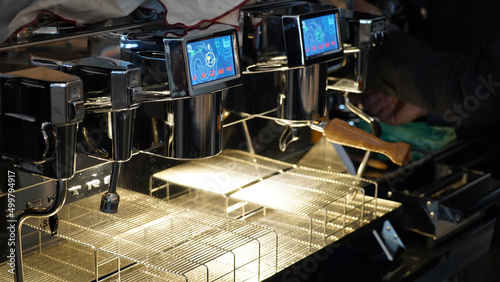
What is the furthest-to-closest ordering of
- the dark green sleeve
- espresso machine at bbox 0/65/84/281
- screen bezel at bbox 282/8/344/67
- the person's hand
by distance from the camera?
the person's hand → the dark green sleeve → screen bezel at bbox 282/8/344/67 → espresso machine at bbox 0/65/84/281

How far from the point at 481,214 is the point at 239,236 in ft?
2.58

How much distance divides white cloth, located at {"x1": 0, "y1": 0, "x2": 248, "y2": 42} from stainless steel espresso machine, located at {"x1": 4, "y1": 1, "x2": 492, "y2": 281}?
2 centimetres

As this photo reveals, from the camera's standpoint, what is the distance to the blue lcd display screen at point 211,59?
0.91 metres

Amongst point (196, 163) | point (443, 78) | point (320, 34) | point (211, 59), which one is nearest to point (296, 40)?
point (320, 34)

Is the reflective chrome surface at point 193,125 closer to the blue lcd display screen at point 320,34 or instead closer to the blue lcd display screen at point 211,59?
the blue lcd display screen at point 211,59

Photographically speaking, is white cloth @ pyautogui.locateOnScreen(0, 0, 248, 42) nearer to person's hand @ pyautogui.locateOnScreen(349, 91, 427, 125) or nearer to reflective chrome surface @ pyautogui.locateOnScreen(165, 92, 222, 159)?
reflective chrome surface @ pyautogui.locateOnScreen(165, 92, 222, 159)

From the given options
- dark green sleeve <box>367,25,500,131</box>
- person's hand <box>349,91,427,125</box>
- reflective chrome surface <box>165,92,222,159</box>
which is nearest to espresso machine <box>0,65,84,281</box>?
reflective chrome surface <box>165,92,222,159</box>

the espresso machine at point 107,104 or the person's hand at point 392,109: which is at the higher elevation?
the espresso machine at point 107,104

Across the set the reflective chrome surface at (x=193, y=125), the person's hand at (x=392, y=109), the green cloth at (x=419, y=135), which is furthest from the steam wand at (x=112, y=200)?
the person's hand at (x=392, y=109)

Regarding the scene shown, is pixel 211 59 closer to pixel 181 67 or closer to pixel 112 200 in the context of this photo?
pixel 181 67

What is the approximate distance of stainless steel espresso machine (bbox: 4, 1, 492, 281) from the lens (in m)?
0.81

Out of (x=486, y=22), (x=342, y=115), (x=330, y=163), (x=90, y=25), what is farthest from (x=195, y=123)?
(x=486, y=22)

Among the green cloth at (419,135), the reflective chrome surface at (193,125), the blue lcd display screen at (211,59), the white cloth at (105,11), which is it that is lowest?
the green cloth at (419,135)

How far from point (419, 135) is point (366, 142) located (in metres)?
0.66
